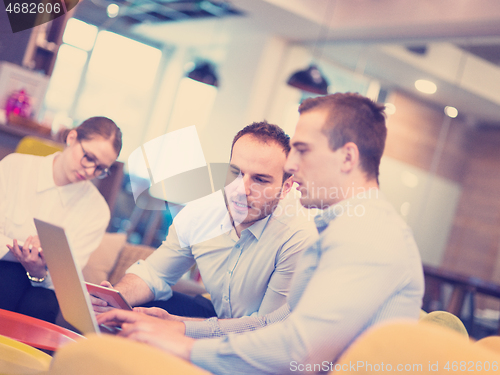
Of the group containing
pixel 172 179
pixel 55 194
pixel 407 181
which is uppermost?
pixel 407 181

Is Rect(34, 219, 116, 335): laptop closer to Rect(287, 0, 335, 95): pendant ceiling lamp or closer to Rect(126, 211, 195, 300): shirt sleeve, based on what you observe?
Rect(126, 211, 195, 300): shirt sleeve

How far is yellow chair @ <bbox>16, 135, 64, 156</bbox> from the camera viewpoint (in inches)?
62.7

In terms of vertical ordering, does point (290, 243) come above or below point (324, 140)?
below

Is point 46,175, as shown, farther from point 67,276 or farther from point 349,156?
point 349,156

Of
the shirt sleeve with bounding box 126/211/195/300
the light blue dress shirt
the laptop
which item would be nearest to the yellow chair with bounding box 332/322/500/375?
the light blue dress shirt

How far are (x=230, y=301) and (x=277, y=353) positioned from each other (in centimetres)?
63

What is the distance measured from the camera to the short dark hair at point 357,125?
1.02m

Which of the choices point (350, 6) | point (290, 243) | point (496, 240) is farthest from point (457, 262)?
point (290, 243)

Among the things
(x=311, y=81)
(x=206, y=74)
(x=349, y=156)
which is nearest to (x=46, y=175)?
(x=349, y=156)

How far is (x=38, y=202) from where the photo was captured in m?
1.51

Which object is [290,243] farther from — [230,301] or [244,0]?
[244,0]

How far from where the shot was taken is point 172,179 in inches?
63.2

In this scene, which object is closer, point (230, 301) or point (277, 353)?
point (277, 353)

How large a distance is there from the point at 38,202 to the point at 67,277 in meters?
0.55
